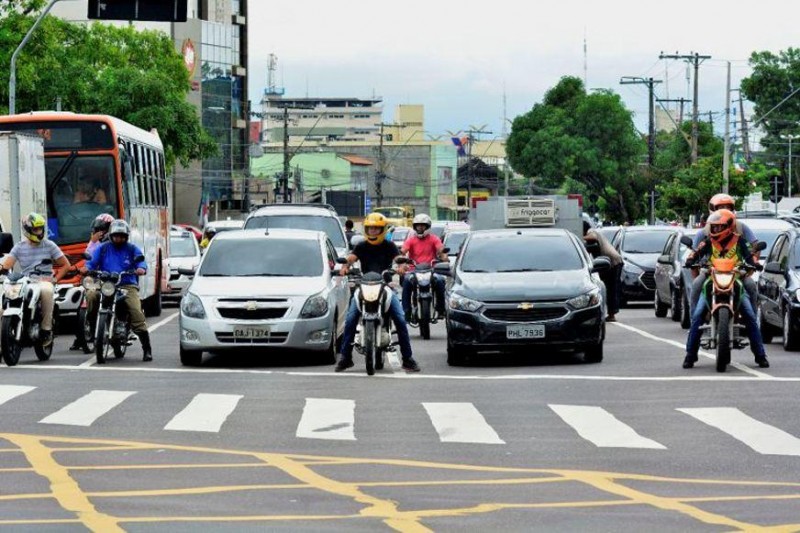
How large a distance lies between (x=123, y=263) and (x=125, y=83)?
59105 mm

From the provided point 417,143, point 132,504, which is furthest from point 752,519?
point 417,143

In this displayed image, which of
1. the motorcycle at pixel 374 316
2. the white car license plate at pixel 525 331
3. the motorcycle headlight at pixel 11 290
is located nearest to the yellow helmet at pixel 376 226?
the motorcycle at pixel 374 316

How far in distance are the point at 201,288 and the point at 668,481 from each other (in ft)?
37.8

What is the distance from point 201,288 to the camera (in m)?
22.3

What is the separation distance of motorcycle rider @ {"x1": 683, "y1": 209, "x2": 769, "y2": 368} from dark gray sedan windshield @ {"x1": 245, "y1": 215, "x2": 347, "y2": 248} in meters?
13.1

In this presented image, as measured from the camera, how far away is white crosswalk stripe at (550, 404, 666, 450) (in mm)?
13695

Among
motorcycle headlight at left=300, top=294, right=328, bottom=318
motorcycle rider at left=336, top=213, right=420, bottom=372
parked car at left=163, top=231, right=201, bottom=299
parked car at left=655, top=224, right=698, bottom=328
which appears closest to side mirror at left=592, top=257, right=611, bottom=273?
motorcycle rider at left=336, top=213, right=420, bottom=372

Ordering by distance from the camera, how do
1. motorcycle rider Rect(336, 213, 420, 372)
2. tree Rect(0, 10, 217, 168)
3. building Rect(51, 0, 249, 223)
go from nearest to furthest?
motorcycle rider Rect(336, 213, 420, 372), tree Rect(0, 10, 217, 168), building Rect(51, 0, 249, 223)

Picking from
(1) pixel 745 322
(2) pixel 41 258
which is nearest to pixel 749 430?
(1) pixel 745 322

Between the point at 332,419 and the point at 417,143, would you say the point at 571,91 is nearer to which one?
the point at 417,143

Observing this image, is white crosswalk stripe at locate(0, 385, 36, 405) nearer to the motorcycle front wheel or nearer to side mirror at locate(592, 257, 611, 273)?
the motorcycle front wheel

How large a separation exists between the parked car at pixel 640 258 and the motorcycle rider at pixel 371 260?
1650cm

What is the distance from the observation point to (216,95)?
122 meters

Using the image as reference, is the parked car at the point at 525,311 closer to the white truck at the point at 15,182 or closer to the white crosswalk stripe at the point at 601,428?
the white crosswalk stripe at the point at 601,428
